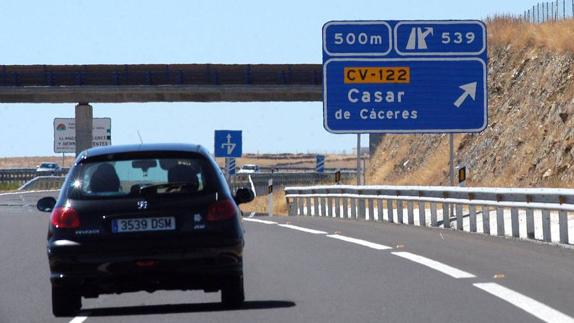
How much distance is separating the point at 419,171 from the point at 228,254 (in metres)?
44.8

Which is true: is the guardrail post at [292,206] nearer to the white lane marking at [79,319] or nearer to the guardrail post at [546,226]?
the guardrail post at [546,226]

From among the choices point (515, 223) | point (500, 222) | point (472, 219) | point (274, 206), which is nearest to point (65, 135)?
point (274, 206)

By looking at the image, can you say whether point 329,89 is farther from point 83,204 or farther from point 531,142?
point 83,204

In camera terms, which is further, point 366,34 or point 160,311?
point 366,34

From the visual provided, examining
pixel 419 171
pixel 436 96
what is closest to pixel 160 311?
pixel 436 96

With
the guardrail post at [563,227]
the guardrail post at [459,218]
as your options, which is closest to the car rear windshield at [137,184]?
the guardrail post at [563,227]

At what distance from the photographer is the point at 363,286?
554 inches

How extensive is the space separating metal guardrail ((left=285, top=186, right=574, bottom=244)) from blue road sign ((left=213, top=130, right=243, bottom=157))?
17064 mm

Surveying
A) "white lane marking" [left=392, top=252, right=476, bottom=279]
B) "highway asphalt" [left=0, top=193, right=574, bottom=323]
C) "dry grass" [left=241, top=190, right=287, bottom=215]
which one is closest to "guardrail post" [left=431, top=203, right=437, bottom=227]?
"highway asphalt" [left=0, top=193, right=574, bottom=323]

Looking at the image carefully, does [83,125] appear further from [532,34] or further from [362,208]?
[362,208]

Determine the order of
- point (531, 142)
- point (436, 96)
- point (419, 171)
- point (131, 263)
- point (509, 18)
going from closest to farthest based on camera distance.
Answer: point (131, 263)
point (436, 96)
point (531, 142)
point (419, 171)
point (509, 18)

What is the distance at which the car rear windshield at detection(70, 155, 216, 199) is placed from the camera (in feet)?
39.9

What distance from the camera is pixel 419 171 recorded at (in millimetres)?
56469

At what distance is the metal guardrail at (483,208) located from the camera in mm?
20359
